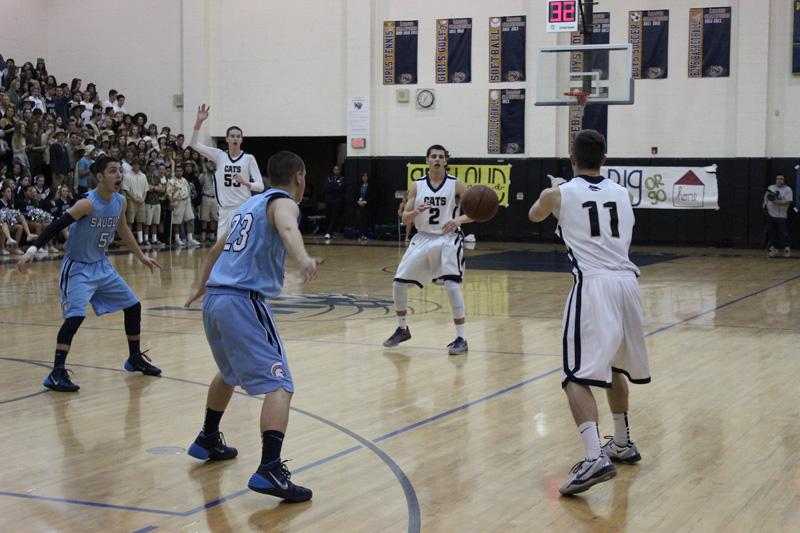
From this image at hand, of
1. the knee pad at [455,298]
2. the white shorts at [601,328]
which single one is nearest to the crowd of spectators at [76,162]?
the knee pad at [455,298]

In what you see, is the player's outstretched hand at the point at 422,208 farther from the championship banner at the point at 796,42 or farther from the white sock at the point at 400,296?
the championship banner at the point at 796,42

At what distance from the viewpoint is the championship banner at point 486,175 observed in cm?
2409

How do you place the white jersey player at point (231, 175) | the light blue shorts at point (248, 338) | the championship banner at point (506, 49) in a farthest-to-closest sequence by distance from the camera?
the championship banner at point (506, 49) < the white jersey player at point (231, 175) < the light blue shorts at point (248, 338)

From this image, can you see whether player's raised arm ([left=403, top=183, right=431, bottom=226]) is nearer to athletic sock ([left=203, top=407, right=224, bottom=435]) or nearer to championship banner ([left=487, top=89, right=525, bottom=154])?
athletic sock ([left=203, top=407, right=224, bottom=435])

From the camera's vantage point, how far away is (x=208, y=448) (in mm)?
5430

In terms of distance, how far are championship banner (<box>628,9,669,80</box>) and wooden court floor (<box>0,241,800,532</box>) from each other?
40.9 feet

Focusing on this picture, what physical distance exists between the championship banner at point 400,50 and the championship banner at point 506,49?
193 cm

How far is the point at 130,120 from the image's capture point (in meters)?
23.6

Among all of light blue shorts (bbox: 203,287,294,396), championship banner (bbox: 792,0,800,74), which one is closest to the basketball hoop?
championship banner (bbox: 792,0,800,74)

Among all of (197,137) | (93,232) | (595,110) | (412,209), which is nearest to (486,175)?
(595,110)

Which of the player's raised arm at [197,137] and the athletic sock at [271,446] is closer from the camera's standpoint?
the athletic sock at [271,446]

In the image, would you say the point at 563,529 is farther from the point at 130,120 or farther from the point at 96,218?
the point at 130,120

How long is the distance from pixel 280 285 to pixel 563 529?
5.90ft

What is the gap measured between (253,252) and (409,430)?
1.79 m
